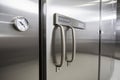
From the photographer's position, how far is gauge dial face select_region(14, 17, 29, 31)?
1.74 feet

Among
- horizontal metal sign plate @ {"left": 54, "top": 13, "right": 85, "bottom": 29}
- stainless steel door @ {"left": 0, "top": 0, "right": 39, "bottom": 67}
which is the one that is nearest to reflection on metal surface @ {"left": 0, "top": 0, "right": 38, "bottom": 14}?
stainless steel door @ {"left": 0, "top": 0, "right": 39, "bottom": 67}

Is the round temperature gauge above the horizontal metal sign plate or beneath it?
beneath

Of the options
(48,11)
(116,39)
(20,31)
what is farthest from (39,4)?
(116,39)

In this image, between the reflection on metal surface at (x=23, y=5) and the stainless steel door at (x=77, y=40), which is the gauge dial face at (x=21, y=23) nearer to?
the reflection on metal surface at (x=23, y=5)

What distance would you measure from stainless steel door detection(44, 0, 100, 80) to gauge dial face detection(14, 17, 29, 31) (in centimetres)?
15

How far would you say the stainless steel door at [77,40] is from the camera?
749mm

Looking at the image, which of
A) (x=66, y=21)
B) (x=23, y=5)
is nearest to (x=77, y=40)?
(x=66, y=21)

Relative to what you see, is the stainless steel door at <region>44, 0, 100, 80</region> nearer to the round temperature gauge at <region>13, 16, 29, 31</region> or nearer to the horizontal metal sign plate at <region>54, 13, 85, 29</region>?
the horizontal metal sign plate at <region>54, 13, 85, 29</region>

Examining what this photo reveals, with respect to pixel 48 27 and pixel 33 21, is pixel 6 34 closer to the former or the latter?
pixel 33 21

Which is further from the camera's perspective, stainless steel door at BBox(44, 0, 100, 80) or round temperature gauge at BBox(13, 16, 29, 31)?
stainless steel door at BBox(44, 0, 100, 80)

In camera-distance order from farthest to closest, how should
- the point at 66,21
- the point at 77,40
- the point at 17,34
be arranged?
the point at 77,40 → the point at 66,21 → the point at 17,34

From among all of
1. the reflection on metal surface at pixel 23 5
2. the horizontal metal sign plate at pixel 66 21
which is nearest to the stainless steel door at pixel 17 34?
the reflection on metal surface at pixel 23 5

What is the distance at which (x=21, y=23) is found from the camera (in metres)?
0.55

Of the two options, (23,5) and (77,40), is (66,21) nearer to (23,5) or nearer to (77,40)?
(77,40)
